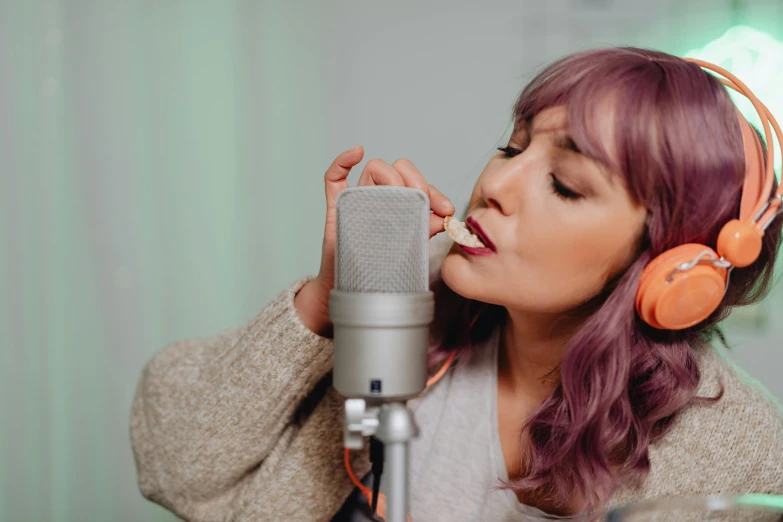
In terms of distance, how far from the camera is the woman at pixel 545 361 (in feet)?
2.81

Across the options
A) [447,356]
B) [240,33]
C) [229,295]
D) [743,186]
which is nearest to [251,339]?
[447,356]

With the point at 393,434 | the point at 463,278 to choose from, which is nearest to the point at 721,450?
the point at 463,278

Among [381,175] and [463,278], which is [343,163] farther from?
[463,278]

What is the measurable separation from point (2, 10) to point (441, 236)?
1333 mm

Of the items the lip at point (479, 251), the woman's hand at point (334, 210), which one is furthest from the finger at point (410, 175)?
the lip at point (479, 251)

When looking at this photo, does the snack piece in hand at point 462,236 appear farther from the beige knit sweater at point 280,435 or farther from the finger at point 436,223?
the beige knit sweater at point 280,435

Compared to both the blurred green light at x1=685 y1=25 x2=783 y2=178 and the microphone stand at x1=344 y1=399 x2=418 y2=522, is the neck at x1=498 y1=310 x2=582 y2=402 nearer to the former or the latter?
the microphone stand at x1=344 y1=399 x2=418 y2=522

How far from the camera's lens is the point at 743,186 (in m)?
0.85

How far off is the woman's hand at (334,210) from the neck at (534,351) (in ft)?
0.66

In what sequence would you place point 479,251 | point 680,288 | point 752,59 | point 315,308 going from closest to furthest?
point 680,288
point 479,251
point 315,308
point 752,59

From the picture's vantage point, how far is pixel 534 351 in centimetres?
109

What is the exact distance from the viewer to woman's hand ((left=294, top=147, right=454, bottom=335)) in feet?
3.11

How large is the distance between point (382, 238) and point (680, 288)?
0.36m

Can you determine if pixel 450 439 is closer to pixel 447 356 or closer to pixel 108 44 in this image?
pixel 447 356
